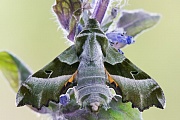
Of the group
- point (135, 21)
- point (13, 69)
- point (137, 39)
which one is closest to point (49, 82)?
point (13, 69)

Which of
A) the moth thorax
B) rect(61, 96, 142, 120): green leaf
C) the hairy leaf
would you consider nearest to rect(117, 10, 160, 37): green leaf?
the hairy leaf

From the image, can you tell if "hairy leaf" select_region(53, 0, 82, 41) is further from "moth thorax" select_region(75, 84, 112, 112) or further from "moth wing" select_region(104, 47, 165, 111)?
"moth thorax" select_region(75, 84, 112, 112)

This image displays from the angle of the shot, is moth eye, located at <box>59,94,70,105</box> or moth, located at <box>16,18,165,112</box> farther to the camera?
moth eye, located at <box>59,94,70,105</box>

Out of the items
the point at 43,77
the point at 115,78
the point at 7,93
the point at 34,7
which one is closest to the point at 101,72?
the point at 115,78

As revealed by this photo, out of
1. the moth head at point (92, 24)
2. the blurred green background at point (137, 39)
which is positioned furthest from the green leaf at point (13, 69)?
the blurred green background at point (137, 39)

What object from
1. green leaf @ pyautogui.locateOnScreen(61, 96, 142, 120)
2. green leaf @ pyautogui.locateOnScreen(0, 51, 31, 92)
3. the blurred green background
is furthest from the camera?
the blurred green background

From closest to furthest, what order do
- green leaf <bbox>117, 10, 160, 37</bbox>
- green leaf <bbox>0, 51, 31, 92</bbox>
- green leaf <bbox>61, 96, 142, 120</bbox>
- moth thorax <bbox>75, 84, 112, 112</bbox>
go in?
moth thorax <bbox>75, 84, 112, 112</bbox>, green leaf <bbox>61, 96, 142, 120</bbox>, green leaf <bbox>0, 51, 31, 92</bbox>, green leaf <bbox>117, 10, 160, 37</bbox>

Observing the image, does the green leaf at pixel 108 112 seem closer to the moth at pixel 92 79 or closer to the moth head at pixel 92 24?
the moth at pixel 92 79
